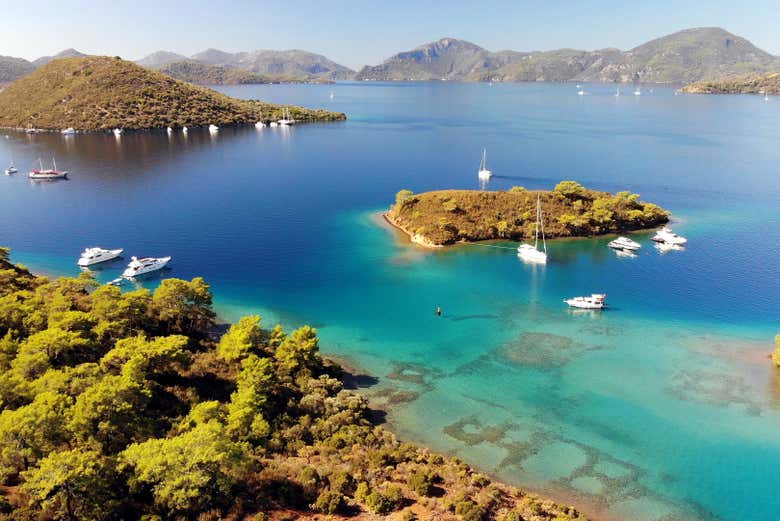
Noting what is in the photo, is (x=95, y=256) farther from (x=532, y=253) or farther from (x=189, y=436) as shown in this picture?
(x=532, y=253)

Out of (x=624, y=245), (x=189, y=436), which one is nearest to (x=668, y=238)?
(x=624, y=245)

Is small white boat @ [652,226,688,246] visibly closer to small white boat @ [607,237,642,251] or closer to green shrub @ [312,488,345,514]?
small white boat @ [607,237,642,251]

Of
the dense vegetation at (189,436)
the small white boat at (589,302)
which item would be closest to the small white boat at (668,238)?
the small white boat at (589,302)

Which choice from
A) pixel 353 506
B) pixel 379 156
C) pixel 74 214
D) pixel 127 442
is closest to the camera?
pixel 353 506

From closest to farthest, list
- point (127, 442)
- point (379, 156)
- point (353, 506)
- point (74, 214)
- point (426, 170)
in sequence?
1. point (353, 506)
2. point (127, 442)
3. point (74, 214)
4. point (426, 170)
5. point (379, 156)

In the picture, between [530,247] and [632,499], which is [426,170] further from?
[632,499]

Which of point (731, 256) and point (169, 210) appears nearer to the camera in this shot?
point (731, 256)

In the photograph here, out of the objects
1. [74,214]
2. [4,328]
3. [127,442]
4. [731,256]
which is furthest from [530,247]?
[74,214]

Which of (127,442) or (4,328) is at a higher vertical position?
(4,328)
